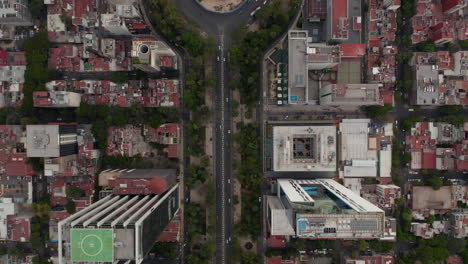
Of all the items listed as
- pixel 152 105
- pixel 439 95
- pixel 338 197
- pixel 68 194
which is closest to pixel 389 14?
pixel 439 95

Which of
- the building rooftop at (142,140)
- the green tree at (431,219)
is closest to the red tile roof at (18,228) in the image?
the building rooftop at (142,140)

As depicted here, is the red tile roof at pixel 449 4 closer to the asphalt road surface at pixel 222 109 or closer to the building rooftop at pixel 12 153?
the asphalt road surface at pixel 222 109

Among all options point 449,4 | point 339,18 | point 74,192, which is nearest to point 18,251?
point 74,192

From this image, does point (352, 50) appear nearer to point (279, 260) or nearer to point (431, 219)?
point (431, 219)

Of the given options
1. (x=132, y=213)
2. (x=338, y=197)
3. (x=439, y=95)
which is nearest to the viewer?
(x=132, y=213)

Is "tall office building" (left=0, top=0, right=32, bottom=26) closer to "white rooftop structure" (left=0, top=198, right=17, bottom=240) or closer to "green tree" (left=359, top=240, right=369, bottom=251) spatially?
"white rooftop structure" (left=0, top=198, right=17, bottom=240)

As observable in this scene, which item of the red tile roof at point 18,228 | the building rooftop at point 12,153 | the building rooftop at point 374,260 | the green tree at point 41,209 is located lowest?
the building rooftop at point 374,260

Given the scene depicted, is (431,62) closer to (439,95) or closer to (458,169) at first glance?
(439,95)
